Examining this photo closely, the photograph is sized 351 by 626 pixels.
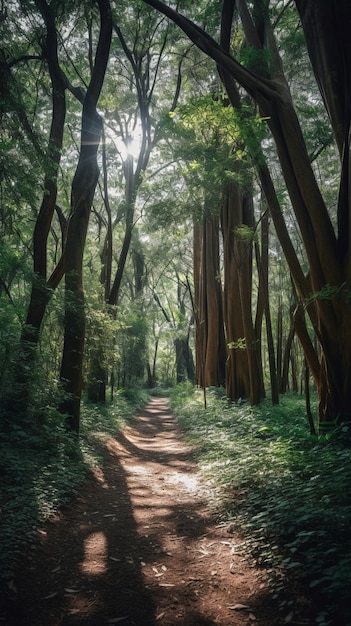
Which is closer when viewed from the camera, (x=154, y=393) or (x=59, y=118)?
(x=59, y=118)

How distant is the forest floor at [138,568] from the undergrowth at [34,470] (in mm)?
140

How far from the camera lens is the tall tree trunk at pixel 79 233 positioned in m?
7.12

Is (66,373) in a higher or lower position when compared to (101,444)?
higher

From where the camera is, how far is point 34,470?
4766mm

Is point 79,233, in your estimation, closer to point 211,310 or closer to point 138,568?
point 138,568

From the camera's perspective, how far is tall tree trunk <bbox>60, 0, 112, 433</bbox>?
7.12 metres

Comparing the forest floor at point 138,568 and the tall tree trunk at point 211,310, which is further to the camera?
the tall tree trunk at point 211,310

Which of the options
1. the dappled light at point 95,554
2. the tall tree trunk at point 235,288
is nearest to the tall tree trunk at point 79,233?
the dappled light at point 95,554

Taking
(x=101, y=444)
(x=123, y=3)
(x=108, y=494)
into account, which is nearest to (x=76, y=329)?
(x=101, y=444)

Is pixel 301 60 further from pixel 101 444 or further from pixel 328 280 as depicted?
pixel 101 444

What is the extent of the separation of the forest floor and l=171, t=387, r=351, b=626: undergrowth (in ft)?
0.62

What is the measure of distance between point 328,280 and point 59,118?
668 cm

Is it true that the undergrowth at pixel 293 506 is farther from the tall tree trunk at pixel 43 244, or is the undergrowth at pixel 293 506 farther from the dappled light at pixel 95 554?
the tall tree trunk at pixel 43 244

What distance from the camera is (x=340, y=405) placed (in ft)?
16.6
